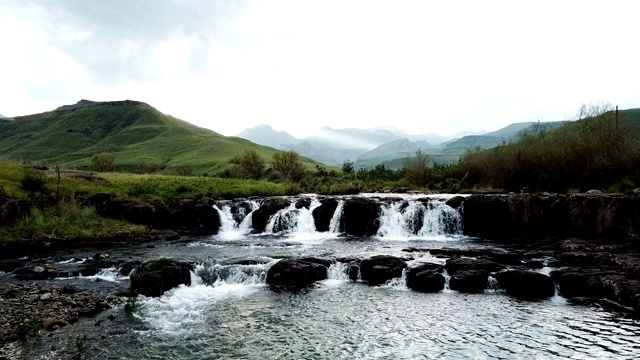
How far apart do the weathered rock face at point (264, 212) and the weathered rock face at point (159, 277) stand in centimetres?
1768

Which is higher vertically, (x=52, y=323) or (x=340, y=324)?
(x=52, y=323)

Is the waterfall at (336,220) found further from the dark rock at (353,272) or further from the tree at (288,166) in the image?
the tree at (288,166)

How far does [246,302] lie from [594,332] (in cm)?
1404

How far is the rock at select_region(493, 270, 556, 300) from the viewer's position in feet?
66.3

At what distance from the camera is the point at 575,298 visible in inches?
772

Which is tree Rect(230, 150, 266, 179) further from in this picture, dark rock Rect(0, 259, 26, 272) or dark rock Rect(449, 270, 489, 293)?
dark rock Rect(449, 270, 489, 293)

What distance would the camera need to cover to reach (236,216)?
42719 millimetres

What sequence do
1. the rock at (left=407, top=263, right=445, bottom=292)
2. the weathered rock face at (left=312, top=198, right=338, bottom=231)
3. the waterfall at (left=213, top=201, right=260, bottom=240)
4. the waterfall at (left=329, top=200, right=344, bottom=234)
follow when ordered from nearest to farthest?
the rock at (left=407, top=263, right=445, bottom=292) < the waterfall at (left=329, top=200, right=344, bottom=234) < the weathered rock face at (left=312, top=198, right=338, bottom=231) < the waterfall at (left=213, top=201, right=260, bottom=240)

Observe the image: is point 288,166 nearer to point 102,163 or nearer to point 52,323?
point 102,163

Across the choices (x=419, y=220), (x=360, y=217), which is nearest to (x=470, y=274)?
(x=419, y=220)

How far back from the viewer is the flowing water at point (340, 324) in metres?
14.0

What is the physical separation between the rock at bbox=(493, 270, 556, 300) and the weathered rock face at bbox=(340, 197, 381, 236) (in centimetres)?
1751

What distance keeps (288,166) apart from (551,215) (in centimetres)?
4606

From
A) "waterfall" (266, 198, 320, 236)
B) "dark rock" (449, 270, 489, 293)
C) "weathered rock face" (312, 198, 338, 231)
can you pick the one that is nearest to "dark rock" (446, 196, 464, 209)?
"weathered rock face" (312, 198, 338, 231)
